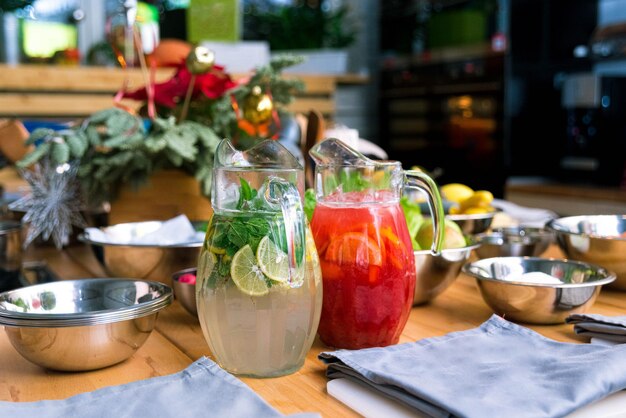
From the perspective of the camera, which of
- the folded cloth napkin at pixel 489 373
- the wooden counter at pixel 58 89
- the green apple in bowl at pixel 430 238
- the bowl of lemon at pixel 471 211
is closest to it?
the folded cloth napkin at pixel 489 373

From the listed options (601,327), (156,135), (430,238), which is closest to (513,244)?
(430,238)

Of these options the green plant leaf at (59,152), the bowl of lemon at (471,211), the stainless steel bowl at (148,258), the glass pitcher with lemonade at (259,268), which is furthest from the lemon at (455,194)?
the glass pitcher with lemonade at (259,268)

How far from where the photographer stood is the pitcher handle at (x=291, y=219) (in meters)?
0.72

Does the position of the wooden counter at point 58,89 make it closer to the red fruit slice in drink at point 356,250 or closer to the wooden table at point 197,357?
the wooden table at point 197,357

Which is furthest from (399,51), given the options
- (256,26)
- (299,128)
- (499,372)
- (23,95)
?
(499,372)

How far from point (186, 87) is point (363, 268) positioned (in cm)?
73

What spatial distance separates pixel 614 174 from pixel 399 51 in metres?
1.79

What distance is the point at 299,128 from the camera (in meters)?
1.90

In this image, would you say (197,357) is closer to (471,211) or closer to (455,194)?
(471,211)

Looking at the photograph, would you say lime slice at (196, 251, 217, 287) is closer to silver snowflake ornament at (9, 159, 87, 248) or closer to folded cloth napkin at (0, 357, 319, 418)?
folded cloth napkin at (0, 357, 319, 418)

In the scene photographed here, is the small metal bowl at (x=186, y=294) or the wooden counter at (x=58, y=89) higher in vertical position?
the wooden counter at (x=58, y=89)

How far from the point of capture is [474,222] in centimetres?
141

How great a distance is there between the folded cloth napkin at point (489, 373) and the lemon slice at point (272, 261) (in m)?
0.10

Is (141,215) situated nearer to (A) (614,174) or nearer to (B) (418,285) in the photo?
(B) (418,285)
